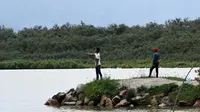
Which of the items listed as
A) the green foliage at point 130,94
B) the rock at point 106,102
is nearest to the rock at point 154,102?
the green foliage at point 130,94

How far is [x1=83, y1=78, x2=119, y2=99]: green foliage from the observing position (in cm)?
2628

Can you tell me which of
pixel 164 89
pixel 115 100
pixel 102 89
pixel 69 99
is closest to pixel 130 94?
pixel 115 100

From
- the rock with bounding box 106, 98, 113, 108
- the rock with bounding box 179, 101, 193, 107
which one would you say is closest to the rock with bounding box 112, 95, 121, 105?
the rock with bounding box 106, 98, 113, 108

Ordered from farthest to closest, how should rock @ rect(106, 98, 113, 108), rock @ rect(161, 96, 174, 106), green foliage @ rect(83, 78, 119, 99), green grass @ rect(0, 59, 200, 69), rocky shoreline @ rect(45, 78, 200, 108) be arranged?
1. green grass @ rect(0, 59, 200, 69)
2. green foliage @ rect(83, 78, 119, 99)
3. rock @ rect(106, 98, 113, 108)
4. rocky shoreline @ rect(45, 78, 200, 108)
5. rock @ rect(161, 96, 174, 106)

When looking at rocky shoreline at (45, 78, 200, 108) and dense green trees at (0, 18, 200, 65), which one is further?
dense green trees at (0, 18, 200, 65)

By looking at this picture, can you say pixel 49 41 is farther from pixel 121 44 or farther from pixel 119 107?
pixel 119 107

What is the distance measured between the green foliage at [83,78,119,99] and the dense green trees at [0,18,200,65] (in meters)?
48.0

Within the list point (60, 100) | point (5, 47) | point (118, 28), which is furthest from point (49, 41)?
point (60, 100)

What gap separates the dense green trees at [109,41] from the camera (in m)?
79.9

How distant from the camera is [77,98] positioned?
2762 centimetres

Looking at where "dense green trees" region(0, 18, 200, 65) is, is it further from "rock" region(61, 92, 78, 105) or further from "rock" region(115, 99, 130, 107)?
"rock" region(115, 99, 130, 107)

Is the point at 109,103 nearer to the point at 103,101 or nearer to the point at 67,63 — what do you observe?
the point at 103,101

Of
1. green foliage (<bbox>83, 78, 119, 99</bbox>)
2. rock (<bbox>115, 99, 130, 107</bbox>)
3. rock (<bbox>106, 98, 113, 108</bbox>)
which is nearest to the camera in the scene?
rock (<bbox>115, 99, 130, 107</bbox>)

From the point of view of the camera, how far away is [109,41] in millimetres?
91188
